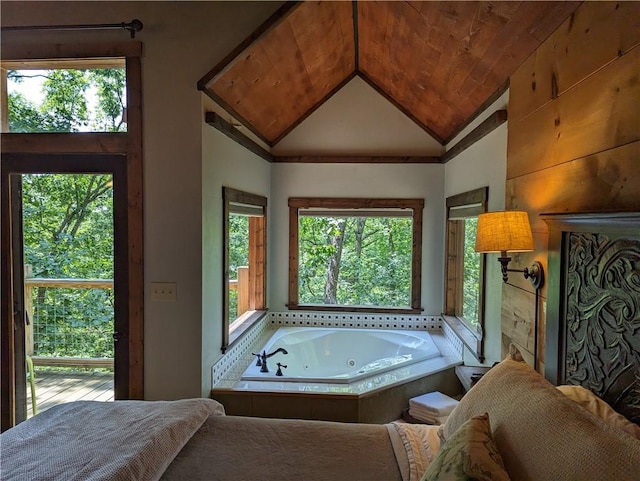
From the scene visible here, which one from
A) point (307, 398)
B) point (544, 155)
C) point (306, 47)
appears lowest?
point (307, 398)

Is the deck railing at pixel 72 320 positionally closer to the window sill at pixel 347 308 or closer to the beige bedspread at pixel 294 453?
the beige bedspread at pixel 294 453

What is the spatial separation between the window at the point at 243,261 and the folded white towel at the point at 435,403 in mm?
1456

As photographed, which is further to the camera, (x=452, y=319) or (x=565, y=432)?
(x=452, y=319)

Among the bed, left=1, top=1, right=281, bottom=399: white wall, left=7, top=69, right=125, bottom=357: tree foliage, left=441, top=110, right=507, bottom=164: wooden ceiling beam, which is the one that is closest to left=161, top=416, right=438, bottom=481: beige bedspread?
Answer: the bed

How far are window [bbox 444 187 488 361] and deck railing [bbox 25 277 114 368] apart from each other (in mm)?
2562

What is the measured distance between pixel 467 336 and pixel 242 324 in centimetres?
193

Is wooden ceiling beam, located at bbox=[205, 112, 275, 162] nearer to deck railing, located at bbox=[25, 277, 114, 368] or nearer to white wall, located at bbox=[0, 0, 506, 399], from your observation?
white wall, located at bbox=[0, 0, 506, 399]

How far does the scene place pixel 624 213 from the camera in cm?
111

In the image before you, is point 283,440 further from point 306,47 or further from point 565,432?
point 306,47

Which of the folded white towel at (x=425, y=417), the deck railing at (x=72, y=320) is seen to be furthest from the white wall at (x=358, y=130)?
the folded white towel at (x=425, y=417)

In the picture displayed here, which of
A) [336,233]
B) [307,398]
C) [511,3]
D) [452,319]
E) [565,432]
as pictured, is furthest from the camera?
[336,233]

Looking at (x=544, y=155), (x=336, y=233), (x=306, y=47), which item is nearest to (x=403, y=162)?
(x=336, y=233)

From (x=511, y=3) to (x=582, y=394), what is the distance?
1.67 m

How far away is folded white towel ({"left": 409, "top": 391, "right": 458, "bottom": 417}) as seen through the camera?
2687 mm
